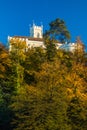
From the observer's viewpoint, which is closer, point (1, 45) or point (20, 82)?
point (20, 82)

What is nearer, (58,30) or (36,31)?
(58,30)

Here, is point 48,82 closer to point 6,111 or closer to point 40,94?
point 40,94

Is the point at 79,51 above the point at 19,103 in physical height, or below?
above

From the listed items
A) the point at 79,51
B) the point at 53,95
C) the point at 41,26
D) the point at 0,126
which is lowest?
the point at 0,126

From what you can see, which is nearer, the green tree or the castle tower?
the green tree

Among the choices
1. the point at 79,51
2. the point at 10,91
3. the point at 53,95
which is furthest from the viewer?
the point at 79,51

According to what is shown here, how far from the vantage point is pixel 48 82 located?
176 ft

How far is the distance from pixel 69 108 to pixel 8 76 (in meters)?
14.2

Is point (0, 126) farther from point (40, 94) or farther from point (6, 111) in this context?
point (40, 94)

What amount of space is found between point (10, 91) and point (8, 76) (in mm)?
3455

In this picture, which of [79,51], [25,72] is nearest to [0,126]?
[25,72]

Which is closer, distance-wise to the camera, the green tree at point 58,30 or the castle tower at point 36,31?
the green tree at point 58,30

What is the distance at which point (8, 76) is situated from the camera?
6500 centimetres

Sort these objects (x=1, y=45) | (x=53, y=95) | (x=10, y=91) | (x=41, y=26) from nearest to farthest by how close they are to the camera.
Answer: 1. (x=53, y=95)
2. (x=10, y=91)
3. (x=1, y=45)
4. (x=41, y=26)
